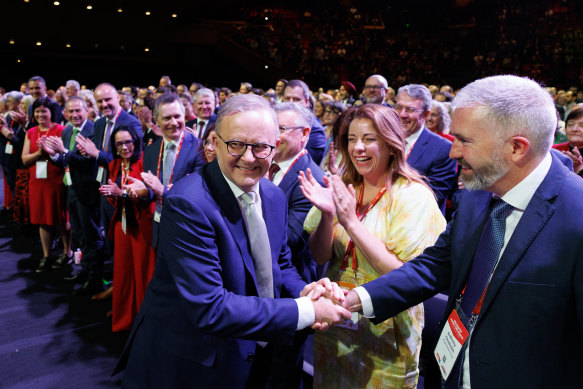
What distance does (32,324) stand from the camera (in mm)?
3738

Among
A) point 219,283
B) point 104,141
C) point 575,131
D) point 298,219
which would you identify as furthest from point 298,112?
point 104,141

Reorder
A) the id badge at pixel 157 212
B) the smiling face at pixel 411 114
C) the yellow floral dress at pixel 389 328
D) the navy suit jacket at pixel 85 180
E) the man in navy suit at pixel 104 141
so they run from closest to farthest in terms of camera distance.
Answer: the yellow floral dress at pixel 389 328 → the id badge at pixel 157 212 → the smiling face at pixel 411 114 → the man in navy suit at pixel 104 141 → the navy suit jacket at pixel 85 180

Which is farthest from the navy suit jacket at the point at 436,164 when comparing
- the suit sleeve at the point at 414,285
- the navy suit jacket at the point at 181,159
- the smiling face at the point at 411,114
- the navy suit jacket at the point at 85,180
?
the navy suit jacket at the point at 85,180

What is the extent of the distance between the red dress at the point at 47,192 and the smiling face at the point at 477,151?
15.1 ft

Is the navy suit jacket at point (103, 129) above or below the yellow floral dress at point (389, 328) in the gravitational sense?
above

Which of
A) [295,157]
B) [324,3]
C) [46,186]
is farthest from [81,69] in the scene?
[295,157]

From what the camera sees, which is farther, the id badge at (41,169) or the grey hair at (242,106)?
the id badge at (41,169)

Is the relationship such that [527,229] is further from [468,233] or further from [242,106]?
[242,106]

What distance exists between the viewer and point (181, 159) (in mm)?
3406

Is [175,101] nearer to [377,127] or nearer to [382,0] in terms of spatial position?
[377,127]

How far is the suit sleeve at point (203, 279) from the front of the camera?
54.7 inches

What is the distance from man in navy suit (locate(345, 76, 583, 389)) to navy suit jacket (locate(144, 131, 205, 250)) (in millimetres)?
2392

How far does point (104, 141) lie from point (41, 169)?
0.79 meters

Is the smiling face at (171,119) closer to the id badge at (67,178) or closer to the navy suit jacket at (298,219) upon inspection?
the navy suit jacket at (298,219)
